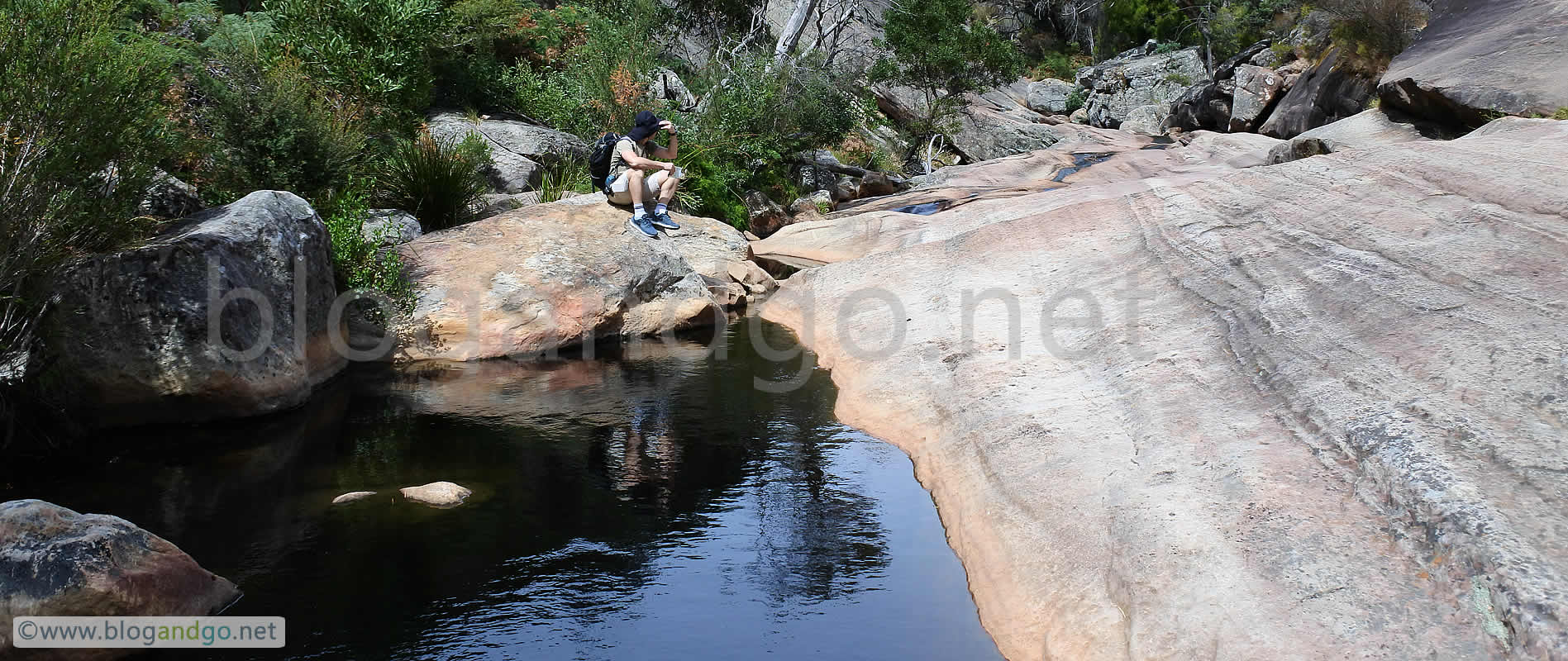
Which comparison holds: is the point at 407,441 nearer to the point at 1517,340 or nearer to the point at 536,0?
the point at 1517,340

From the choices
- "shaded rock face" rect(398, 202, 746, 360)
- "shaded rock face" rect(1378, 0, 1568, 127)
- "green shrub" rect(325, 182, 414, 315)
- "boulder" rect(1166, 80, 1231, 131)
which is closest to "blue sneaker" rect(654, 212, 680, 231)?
"shaded rock face" rect(398, 202, 746, 360)

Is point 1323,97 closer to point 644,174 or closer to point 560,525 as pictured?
point 644,174

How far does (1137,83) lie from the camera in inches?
1486

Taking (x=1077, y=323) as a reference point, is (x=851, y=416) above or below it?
below

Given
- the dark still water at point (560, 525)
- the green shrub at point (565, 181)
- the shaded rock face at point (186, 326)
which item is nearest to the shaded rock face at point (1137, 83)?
the green shrub at point (565, 181)

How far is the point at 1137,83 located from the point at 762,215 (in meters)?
25.8

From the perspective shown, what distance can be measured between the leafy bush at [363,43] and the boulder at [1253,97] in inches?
808

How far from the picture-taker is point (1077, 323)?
768 centimetres

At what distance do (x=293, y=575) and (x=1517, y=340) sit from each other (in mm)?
5894

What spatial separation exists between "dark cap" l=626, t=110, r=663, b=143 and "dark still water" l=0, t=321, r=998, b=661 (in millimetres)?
4675

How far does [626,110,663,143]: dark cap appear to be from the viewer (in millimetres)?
12156

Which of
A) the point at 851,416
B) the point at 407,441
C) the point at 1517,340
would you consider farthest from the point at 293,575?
the point at 1517,340

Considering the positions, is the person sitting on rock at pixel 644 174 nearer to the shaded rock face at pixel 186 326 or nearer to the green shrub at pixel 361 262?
the green shrub at pixel 361 262

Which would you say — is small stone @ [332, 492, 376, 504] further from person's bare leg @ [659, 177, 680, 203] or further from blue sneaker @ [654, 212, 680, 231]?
person's bare leg @ [659, 177, 680, 203]
